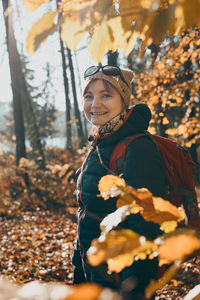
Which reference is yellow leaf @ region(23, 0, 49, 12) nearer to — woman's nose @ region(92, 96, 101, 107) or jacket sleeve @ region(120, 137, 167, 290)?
jacket sleeve @ region(120, 137, 167, 290)

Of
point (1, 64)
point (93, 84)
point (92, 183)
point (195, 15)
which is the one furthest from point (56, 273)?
point (1, 64)

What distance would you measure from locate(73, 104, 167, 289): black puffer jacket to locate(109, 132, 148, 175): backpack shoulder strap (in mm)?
36

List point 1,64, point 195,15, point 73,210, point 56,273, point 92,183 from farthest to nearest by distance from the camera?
point 1,64, point 73,210, point 56,273, point 92,183, point 195,15

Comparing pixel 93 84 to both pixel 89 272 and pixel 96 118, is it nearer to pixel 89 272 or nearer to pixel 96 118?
pixel 96 118

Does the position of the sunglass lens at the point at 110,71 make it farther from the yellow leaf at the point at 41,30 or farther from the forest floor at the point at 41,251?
the forest floor at the point at 41,251

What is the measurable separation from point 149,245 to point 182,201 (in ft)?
2.57

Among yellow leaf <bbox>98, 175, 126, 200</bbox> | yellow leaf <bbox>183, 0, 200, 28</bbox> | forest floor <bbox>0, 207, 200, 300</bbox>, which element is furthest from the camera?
forest floor <bbox>0, 207, 200, 300</bbox>

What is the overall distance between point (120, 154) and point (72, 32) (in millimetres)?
827

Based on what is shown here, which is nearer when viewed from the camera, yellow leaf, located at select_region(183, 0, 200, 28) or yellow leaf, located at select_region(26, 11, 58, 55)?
yellow leaf, located at select_region(183, 0, 200, 28)

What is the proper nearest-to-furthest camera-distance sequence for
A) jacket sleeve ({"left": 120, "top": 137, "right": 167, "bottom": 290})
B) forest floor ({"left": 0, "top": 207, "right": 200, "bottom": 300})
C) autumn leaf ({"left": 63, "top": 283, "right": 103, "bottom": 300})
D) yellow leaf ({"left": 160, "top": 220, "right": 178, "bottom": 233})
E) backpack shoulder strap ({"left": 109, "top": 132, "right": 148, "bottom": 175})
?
autumn leaf ({"left": 63, "top": 283, "right": 103, "bottom": 300}) → yellow leaf ({"left": 160, "top": 220, "right": 178, "bottom": 233}) → jacket sleeve ({"left": 120, "top": 137, "right": 167, "bottom": 290}) → backpack shoulder strap ({"left": 109, "top": 132, "right": 148, "bottom": 175}) → forest floor ({"left": 0, "top": 207, "right": 200, "bottom": 300})

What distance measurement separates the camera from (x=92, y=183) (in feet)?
5.31

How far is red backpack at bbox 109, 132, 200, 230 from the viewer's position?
4.23 feet

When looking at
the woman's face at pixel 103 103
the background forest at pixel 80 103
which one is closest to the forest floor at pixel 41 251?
the background forest at pixel 80 103

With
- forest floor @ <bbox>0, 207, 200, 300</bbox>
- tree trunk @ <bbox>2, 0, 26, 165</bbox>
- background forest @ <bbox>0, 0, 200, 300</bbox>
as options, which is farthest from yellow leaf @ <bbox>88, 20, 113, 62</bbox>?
tree trunk @ <bbox>2, 0, 26, 165</bbox>
